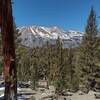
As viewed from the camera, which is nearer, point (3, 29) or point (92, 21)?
point (3, 29)

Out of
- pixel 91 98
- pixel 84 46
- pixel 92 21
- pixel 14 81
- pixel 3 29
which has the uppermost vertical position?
pixel 92 21

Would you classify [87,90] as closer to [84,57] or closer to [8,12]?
[84,57]

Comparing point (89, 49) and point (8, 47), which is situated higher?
point (89, 49)

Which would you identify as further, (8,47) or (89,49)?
(89,49)

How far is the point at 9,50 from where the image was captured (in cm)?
589

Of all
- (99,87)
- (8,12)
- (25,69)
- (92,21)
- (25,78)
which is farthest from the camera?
(25,69)

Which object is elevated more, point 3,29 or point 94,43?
point 94,43

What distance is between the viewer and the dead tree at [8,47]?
570cm

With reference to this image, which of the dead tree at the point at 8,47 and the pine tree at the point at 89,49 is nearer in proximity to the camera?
the dead tree at the point at 8,47

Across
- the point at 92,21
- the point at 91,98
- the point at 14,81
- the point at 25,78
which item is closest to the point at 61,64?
the point at 91,98

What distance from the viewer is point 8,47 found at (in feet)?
19.3

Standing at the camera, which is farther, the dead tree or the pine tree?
the pine tree

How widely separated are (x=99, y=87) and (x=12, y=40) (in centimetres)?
5304

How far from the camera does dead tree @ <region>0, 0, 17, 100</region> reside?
570 centimetres
